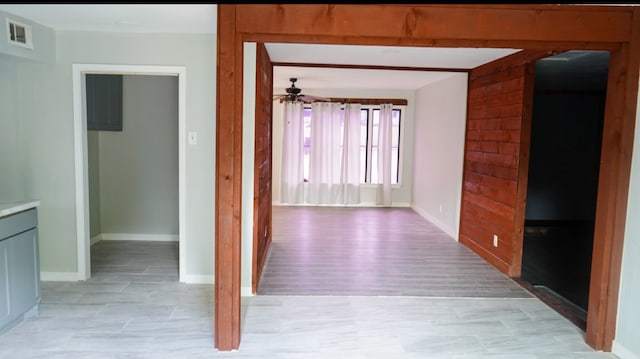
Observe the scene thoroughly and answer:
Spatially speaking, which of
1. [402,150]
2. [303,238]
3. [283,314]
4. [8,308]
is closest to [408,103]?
[402,150]

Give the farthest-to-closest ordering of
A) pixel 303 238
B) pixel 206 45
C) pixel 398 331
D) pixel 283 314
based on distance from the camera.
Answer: pixel 303 238
pixel 206 45
pixel 283 314
pixel 398 331

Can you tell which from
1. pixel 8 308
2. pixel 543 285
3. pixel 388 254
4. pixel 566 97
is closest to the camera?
pixel 8 308

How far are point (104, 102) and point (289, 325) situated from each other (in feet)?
11.5

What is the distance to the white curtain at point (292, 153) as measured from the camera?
840 centimetres

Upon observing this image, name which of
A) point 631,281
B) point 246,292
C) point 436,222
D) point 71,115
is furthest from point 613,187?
point 71,115

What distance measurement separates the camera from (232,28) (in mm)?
2586

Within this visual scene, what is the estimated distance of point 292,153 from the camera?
27.8ft

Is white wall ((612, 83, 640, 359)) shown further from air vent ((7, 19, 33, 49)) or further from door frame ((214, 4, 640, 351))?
air vent ((7, 19, 33, 49))

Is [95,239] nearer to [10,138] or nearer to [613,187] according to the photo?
[10,138]

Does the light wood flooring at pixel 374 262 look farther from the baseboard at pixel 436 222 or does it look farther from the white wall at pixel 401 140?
the white wall at pixel 401 140

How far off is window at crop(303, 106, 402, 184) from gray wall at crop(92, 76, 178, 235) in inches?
135

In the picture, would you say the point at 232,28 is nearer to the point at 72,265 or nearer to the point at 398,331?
the point at 398,331

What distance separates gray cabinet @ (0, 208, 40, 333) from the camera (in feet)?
9.51

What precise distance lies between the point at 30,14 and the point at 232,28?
6.09 ft
